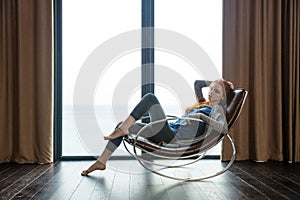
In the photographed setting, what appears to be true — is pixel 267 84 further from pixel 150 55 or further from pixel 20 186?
pixel 20 186

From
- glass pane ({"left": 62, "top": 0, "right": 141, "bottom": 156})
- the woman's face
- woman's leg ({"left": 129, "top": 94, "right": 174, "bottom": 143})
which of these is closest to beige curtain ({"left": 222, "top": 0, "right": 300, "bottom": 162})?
the woman's face

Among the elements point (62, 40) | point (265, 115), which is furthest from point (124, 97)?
point (265, 115)

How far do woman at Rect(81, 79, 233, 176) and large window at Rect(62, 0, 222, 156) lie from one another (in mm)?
1093

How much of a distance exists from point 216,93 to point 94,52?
5.88ft

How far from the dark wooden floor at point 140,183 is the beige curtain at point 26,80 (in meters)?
0.22

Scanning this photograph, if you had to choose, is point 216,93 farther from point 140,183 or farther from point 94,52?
point 94,52

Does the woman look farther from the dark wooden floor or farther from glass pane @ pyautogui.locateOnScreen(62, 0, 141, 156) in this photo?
glass pane @ pyautogui.locateOnScreen(62, 0, 141, 156)

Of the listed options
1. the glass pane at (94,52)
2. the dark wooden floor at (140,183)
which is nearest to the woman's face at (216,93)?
the dark wooden floor at (140,183)

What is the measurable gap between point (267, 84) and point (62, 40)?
2412 mm

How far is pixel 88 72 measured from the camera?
4.59 m

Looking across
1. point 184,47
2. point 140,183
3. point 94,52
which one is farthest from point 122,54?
point 140,183

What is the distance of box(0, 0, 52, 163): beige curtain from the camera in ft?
13.2

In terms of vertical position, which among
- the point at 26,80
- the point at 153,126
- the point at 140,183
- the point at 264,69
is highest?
the point at 264,69

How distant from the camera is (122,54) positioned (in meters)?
4.54
